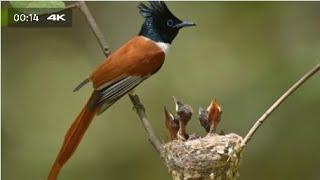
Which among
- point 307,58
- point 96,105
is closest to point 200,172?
point 96,105

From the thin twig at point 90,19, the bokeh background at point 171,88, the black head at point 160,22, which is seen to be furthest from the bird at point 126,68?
the bokeh background at point 171,88

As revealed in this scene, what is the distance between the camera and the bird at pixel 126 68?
10.5ft

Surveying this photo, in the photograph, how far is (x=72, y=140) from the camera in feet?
10.5

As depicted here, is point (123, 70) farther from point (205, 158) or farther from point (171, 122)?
point (205, 158)

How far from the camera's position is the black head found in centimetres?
328

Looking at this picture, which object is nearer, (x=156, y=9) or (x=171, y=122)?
(x=171, y=122)

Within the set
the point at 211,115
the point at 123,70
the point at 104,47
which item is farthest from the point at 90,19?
the point at 211,115

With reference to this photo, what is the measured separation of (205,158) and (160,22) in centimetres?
50

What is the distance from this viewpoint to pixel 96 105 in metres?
3.20

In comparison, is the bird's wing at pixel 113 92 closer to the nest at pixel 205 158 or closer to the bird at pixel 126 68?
the bird at pixel 126 68

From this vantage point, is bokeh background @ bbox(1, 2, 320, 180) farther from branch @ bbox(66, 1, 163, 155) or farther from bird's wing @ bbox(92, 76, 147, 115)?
branch @ bbox(66, 1, 163, 155)

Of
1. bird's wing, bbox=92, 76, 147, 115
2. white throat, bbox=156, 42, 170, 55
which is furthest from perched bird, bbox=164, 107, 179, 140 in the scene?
white throat, bbox=156, 42, 170, 55

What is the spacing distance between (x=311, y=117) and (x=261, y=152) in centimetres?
29

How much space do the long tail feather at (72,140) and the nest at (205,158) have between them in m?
0.27
